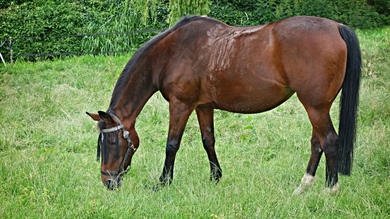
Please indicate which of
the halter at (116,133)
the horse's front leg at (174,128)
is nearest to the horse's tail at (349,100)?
A: the horse's front leg at (174,128)

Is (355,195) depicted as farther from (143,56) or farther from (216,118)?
(216,118)

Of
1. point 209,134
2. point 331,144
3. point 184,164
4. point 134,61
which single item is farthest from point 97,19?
point 331,144

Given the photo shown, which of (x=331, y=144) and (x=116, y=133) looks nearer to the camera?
(x=331, y=144)

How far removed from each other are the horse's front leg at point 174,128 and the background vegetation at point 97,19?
7.90 m

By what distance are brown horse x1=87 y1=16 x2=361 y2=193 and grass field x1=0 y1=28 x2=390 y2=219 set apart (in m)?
0.31

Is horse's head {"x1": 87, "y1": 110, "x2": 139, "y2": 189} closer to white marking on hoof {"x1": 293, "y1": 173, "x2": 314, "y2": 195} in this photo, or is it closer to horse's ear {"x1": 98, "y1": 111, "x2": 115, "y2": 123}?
horse's ear {"x1": 98, "y1": 111, "x2": 115, "y2": 123}

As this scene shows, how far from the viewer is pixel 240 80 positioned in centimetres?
473

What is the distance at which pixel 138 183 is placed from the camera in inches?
201

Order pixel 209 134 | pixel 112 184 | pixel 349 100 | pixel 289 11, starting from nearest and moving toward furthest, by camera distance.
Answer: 1. pixel 349 100
2. pixel 112 184
3. pixel 209 134
4. pixel 289 11

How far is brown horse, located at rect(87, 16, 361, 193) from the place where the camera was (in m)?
4.45

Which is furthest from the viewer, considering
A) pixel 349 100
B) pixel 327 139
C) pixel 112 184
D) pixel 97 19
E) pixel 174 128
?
pixel 97 19

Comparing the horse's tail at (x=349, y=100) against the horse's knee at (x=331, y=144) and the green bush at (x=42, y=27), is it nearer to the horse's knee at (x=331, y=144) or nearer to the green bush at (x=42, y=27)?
the horse's knee at (x=331, y=144)

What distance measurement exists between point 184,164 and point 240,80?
1.39 meters

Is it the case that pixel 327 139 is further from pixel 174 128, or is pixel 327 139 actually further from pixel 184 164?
pixel 184 164
